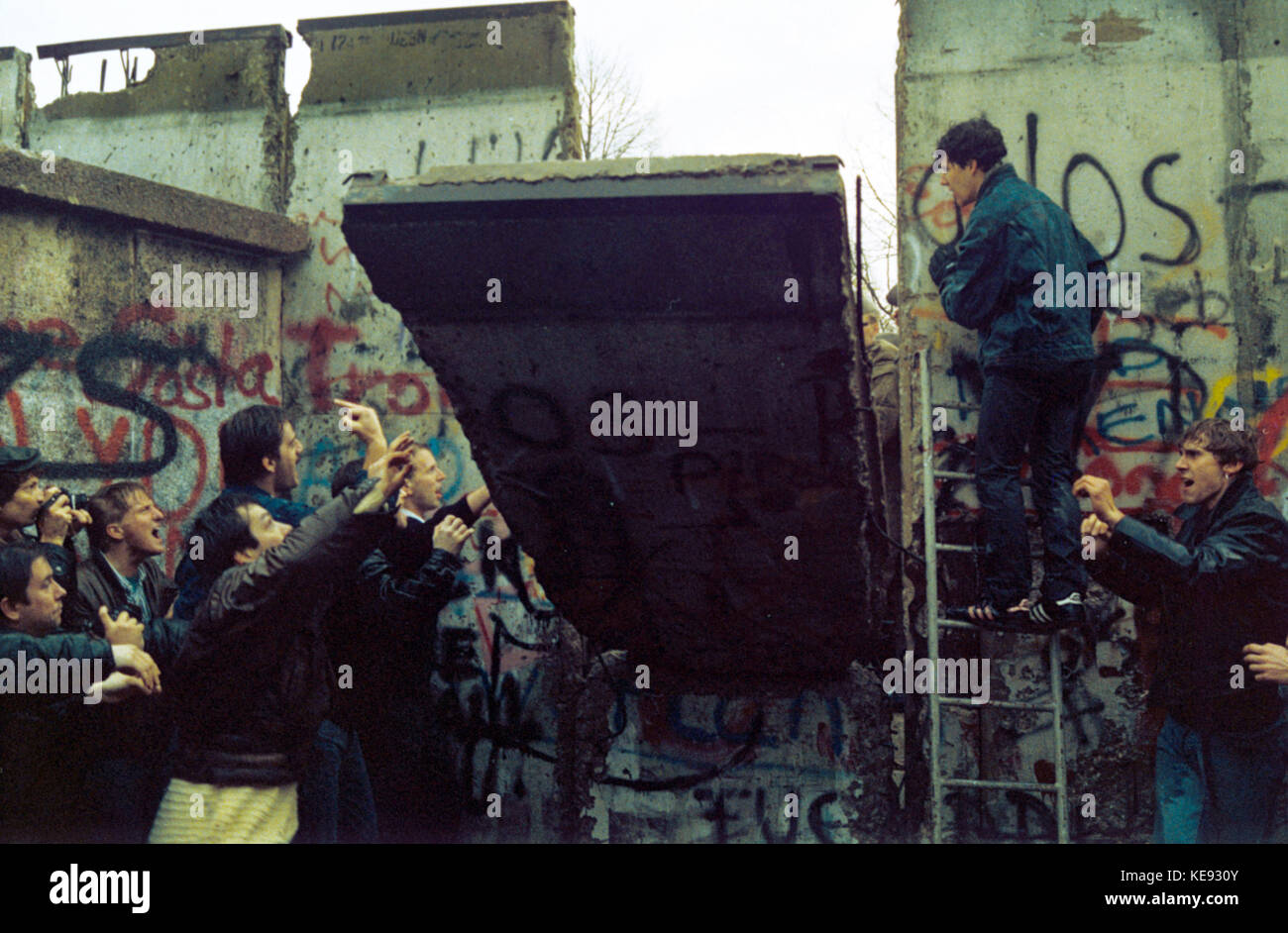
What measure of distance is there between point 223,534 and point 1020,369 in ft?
9.80

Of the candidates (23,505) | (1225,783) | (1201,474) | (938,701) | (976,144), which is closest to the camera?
(1225,783)

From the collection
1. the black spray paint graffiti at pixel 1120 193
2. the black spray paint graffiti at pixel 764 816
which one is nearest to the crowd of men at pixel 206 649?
the black spray paint graffiti at pixel 764 816

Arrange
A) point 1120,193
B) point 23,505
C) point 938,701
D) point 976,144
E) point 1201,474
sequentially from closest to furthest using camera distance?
point 23,505
point 1201,474
point 976,144
point 938,701
point 1120,193

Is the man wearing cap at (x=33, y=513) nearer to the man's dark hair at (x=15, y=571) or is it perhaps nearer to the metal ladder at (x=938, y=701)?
the man's dark hair at (x=15, y=571)

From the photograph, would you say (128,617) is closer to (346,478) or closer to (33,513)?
(33,513)

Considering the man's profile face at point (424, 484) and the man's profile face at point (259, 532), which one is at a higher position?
the man's profile face at point (424, 484)

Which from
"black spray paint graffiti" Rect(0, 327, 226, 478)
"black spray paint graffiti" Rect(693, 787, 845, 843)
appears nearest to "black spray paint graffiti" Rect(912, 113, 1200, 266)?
"black spray paint graffiti" Rect(693, 787, 845, 843)

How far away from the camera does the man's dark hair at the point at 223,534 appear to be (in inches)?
145

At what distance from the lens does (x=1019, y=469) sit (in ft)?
13.6

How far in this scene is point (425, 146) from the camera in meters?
5.90

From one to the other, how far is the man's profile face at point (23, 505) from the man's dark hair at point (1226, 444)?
447 centimetres

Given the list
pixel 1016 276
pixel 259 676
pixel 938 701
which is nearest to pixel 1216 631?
pixel 938 701

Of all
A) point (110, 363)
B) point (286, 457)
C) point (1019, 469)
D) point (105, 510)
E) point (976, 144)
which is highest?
point (976, 144)

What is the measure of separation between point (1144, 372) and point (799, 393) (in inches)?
91.5
